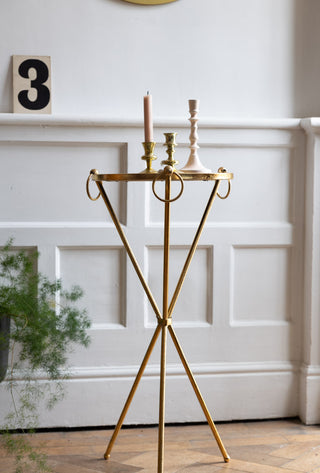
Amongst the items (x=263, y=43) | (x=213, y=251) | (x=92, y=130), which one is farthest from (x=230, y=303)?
(x=263, y=43)

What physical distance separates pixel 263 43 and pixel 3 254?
1.34 m

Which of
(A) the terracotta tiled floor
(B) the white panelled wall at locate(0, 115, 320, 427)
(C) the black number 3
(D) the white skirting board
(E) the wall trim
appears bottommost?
(A) the terracotta tiled floor

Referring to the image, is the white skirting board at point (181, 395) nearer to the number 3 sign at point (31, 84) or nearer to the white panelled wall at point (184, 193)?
the white panelled wall at point (184, 193)

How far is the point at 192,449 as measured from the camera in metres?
2.37

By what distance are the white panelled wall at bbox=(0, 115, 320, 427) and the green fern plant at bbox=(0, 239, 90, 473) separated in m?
0.06

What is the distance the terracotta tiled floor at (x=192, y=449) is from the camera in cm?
221

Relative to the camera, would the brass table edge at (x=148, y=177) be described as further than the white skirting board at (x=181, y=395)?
No

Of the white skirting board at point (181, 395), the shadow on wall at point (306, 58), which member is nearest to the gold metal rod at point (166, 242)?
the white skirting board at point (181, 395)

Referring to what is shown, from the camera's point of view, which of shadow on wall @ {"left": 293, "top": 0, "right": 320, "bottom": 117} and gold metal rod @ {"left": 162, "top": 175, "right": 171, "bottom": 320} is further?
shadow on wall @ {"left": 293, "top": 0, "right": 320, "bottom": 117}

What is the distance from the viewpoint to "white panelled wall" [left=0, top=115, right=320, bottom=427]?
2.52m

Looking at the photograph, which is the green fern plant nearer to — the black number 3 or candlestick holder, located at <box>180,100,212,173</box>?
the black number 3

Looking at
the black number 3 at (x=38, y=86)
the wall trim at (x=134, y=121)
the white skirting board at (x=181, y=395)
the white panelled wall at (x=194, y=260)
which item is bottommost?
the white skirting board at (x=181, y=395)

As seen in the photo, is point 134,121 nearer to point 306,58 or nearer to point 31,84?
point 31,84

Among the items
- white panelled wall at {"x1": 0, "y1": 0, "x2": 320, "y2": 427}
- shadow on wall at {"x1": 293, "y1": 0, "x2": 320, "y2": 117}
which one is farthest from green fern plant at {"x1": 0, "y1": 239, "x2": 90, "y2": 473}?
shadow on wall at {"x1": 293, "y1": 0, "x2": 320, "y2": 117}
